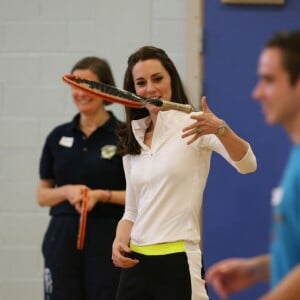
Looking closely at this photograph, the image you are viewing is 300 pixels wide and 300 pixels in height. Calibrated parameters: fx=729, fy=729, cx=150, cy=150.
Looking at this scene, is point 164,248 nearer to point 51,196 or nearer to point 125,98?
point 125,98

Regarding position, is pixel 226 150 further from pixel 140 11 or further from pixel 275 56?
pixel 140 11

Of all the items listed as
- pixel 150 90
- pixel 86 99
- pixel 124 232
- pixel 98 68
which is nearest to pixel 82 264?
pixel 124 232

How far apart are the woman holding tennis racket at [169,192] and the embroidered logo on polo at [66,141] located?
0.67m

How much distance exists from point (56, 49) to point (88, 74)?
742mm

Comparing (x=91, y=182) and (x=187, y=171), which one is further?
(x=91, y=182)

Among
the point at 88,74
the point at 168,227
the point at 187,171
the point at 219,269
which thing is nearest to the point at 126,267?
the point at 168,227

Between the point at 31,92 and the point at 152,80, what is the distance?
4.70 feet

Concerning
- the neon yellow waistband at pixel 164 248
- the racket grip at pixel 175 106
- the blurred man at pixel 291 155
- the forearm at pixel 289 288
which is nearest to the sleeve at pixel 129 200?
the neon yellow waistband at pixel 164 248

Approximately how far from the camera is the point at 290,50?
153cm

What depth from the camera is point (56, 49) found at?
3.68m

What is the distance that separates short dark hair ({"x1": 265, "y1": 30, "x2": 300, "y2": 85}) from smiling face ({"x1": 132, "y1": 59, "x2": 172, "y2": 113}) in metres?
0.84

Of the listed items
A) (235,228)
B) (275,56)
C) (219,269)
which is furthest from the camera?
(235,228)

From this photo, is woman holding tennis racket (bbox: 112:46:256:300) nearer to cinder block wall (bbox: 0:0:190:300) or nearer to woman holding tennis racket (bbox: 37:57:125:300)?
woman holding tennis racket (bbox: 37:57:125:300)

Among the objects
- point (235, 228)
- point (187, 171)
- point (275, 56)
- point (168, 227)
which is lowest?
point (235, 228)
